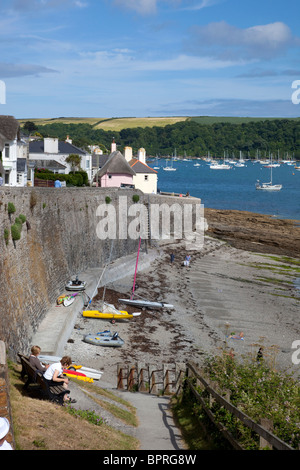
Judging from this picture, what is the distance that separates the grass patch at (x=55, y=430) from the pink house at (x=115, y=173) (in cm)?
4658

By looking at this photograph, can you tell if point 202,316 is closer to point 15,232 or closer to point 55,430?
point 15,232

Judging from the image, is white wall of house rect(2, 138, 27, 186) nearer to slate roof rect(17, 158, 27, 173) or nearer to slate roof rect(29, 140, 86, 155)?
slate roof rect(17, 158, 27, 173)

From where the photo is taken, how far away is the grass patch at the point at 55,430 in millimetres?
9219

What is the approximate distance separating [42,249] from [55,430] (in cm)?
1722

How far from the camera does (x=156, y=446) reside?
11.0 m

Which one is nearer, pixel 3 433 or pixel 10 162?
pixel 3 433

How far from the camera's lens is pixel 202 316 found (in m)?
31.8

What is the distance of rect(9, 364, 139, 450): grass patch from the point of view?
363 inches

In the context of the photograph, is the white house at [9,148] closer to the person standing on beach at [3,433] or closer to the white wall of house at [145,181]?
the white wall of house at [145,181]

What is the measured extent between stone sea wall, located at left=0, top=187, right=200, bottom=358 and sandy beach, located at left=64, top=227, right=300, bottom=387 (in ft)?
8.15

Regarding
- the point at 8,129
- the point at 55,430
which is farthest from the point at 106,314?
the point at 55,430

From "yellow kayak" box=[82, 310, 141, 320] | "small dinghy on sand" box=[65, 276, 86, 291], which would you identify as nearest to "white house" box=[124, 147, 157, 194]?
"small dinghy on sand" box=[65, 276, 86, 291]
